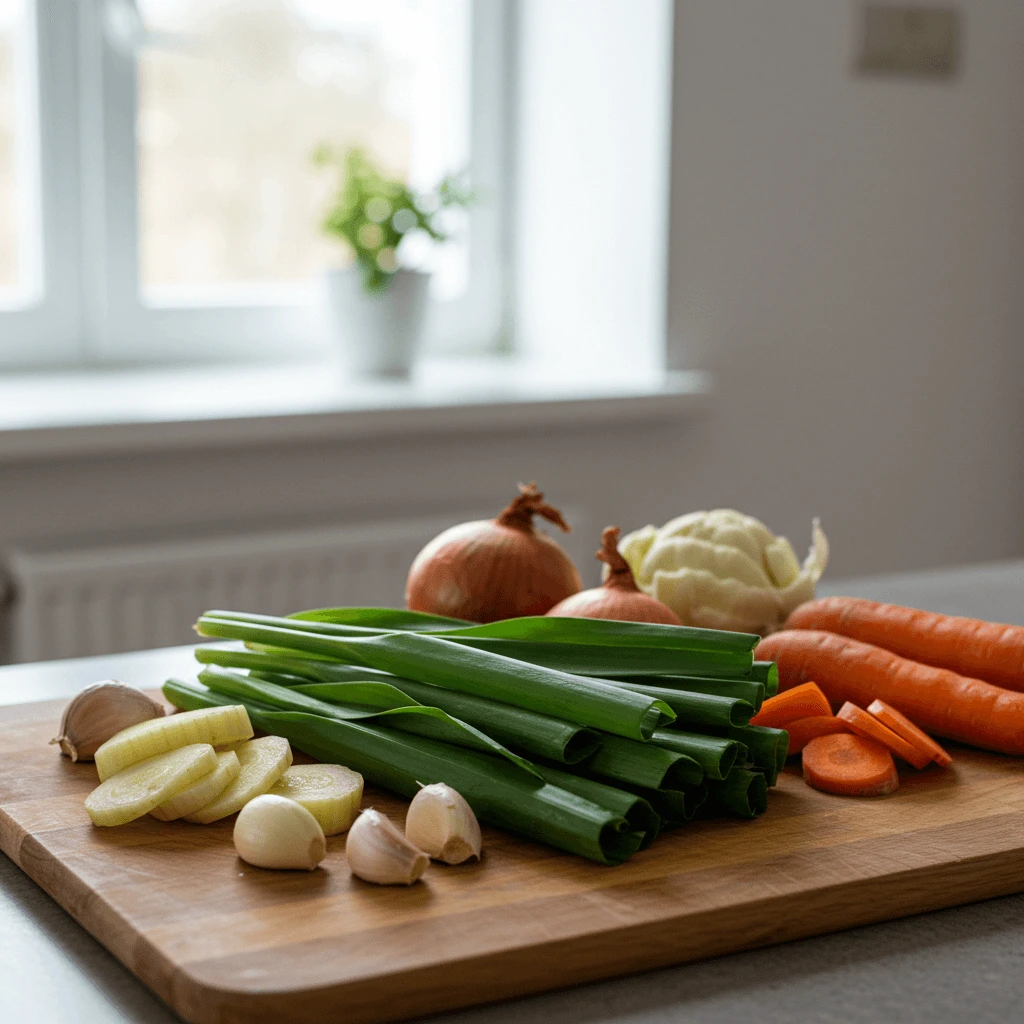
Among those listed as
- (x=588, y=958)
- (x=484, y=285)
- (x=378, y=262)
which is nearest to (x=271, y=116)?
(x=378, y=262)

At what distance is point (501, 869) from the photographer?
80 cm

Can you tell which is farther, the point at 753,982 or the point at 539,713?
the point at 539,713

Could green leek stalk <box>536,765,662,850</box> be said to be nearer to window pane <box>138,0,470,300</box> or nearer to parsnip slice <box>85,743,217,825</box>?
parsnip slice <box>85,743,217,825</box>

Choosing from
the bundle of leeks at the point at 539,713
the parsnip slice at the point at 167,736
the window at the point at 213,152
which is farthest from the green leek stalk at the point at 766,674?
the window at the point at 213,152

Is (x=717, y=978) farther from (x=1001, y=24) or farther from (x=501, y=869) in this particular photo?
(x=1001, y=24)

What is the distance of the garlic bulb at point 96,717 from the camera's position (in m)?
0.97

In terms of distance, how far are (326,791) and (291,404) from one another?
57.3 inches

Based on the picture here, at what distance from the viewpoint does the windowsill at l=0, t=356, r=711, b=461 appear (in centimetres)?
212

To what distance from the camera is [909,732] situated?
0.99 m

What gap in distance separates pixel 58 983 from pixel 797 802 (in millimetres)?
452

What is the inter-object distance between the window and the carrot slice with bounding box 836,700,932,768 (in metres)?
1.81

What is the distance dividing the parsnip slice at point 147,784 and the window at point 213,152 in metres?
1.77

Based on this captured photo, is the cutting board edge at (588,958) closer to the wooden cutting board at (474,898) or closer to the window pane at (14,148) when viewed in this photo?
the wooden cutting board at (474,898)

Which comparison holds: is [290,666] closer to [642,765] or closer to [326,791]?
[326,791]
